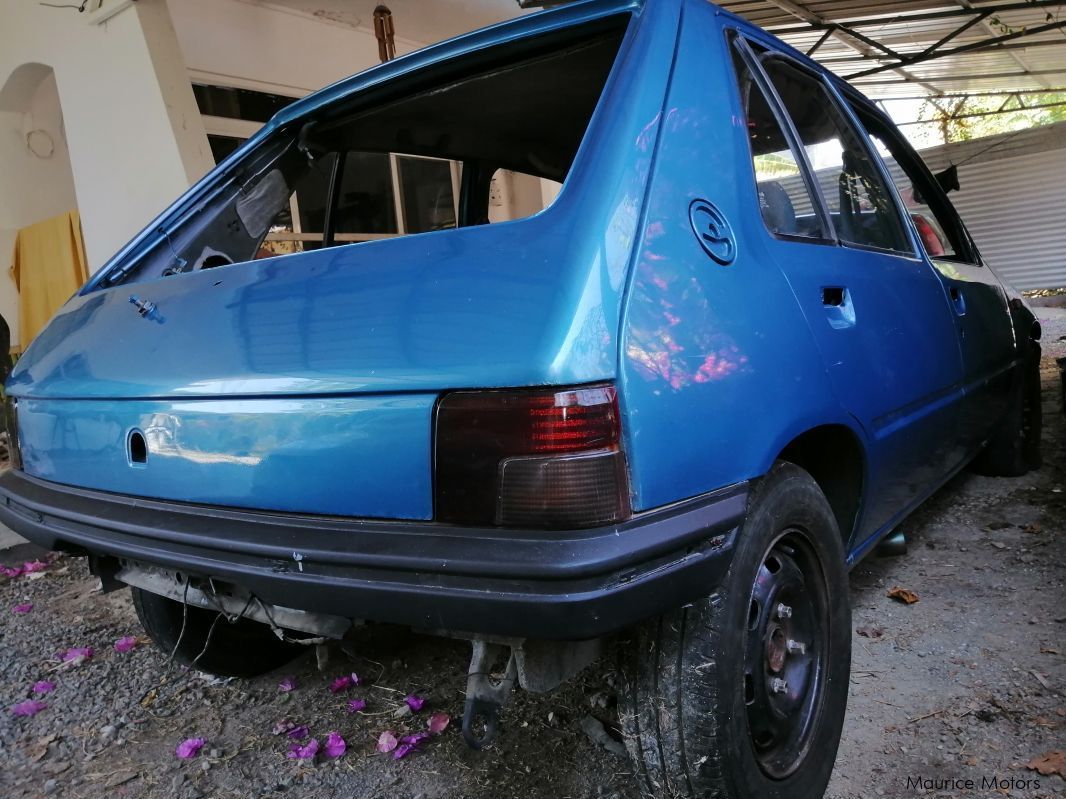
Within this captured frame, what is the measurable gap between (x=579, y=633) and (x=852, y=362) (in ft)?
3.48

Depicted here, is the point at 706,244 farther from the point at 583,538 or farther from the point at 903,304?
the point at 903,304

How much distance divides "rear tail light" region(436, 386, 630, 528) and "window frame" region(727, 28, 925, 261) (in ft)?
2.37

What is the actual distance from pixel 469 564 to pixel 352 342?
0.47m

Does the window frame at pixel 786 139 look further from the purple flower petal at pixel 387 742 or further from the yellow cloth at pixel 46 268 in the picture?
the yellow cloth at pixel 46 268

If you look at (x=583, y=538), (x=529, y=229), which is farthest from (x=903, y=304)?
(x=583, y=538)

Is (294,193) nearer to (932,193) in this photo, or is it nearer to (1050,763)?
(932,193)

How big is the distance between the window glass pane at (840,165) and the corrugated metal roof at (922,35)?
18.1 feet

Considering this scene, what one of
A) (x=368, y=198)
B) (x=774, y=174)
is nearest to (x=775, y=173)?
(x=774, y=174)

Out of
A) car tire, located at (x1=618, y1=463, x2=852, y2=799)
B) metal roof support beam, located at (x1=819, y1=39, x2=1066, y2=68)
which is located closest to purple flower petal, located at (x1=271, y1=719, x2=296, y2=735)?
car tire, located at (x1=618, y1=463, x2=852, y2=799)

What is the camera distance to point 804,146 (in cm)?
197

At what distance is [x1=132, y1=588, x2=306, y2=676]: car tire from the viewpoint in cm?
227

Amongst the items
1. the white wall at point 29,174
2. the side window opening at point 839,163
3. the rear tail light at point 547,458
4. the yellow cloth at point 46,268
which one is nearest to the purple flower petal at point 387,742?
the rear tail light at point 547,458

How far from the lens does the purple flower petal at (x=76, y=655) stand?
2.68 metres

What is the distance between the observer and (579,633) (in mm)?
1090
